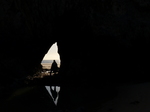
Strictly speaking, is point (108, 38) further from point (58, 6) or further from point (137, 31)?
point (58, 6)

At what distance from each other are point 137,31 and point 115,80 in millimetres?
3604

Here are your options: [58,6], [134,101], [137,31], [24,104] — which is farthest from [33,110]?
[58,6]

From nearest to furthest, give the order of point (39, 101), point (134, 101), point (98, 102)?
point (134, 101)
point (98, 102)
point (39, 101)

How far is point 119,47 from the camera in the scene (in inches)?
479

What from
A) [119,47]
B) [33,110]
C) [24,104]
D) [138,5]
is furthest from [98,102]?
[138,5]

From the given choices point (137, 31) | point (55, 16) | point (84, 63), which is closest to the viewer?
point (137, 31)

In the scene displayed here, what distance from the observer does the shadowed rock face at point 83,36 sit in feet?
39.3

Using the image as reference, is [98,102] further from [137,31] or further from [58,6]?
[58,6]

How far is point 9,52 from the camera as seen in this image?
15.6 m

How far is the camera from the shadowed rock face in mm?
11977

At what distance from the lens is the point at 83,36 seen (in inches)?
523

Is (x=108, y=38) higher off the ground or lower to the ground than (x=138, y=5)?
lower

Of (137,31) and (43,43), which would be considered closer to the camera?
(137,31)

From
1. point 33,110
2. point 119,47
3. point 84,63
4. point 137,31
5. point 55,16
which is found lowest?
point 33,110
